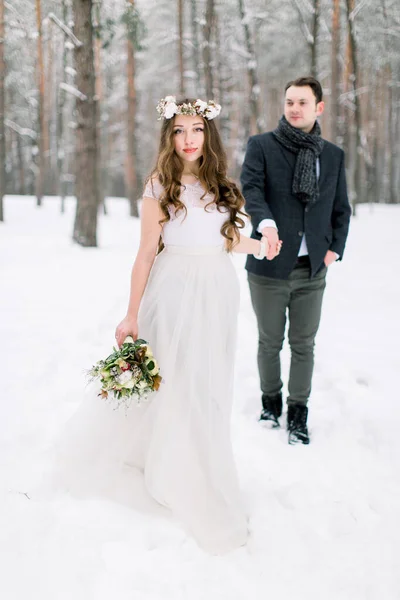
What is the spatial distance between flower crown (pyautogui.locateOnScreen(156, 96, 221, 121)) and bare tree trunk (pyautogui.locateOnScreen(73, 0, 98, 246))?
7.67 meters

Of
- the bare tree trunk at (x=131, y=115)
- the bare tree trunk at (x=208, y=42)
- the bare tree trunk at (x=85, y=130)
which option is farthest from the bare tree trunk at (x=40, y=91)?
the bare tree trunk at (x=85, y=130)

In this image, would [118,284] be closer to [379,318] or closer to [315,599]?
[379,318]

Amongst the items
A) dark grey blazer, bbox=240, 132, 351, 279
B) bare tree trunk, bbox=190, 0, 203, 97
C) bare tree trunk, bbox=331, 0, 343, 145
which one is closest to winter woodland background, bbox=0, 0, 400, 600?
dark grey blazer, bbox=240, 132, 351, 279

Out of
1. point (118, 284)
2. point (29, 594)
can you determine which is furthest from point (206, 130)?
point (118, 284)

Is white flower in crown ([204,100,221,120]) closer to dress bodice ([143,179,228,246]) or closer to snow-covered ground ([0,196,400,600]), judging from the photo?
dress bodice ([143,179,228,246])

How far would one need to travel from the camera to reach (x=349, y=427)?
3.57m

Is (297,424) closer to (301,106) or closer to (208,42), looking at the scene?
(301,106)

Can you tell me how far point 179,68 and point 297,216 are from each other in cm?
1541

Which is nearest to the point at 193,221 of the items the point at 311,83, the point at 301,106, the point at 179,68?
the point at 301,106

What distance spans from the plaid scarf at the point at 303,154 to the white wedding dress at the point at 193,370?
831 mm

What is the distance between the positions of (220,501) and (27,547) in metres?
0.96

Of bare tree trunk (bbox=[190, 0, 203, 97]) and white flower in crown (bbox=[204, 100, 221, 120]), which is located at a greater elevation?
bare tree trunk (bbox=[190, 0, 203, 97])

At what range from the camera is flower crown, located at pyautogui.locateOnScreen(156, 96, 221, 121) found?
7.93 ft

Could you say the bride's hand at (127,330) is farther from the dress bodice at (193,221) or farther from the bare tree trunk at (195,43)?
the bare tree trunk at (195,43)
